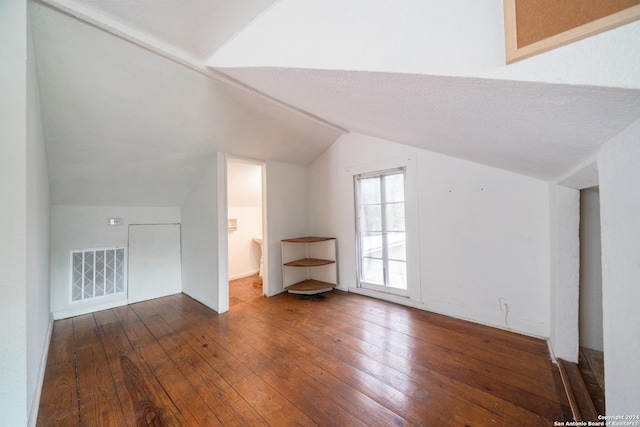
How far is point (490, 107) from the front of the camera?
2.75 feet

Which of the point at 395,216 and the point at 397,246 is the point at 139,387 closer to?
the point at 397,246

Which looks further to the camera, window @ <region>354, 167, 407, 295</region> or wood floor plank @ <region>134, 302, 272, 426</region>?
window @ <region>354, 167, 407, 295</region>

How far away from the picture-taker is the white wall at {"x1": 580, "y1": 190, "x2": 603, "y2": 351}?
1.77 meters

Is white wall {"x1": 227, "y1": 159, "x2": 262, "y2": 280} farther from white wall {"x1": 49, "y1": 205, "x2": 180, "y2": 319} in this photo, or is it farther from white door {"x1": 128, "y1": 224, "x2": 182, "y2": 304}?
white wall {"x1": 49, "y1": 205, "x2": 180, "y2": 319}

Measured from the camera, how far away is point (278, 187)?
3457 mm

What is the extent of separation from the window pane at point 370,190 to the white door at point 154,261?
9.47ft

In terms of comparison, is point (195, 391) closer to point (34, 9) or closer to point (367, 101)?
point (367, 101)

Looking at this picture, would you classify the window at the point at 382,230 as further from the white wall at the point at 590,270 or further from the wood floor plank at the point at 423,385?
the white wall at the point at 590,270

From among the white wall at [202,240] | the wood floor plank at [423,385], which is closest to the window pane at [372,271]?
the wood floor plank at [423,385]

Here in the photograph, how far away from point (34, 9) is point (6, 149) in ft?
2.71

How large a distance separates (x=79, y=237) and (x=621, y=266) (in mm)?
4438

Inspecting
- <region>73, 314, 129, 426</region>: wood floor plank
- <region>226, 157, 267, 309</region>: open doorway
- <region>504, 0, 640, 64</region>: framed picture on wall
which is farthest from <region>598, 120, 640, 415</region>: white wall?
<region>226, 157, 267, 309</region>: open doorway

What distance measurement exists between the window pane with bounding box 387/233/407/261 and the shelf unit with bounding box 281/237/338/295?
0.84 meters

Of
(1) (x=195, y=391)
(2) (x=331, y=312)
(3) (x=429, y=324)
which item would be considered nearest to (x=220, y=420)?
(1) (x=195, y=391)
